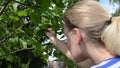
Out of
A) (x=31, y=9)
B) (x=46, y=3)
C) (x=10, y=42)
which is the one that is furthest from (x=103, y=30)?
(x=10, y=42)

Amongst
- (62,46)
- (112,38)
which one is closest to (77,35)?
(112,38)

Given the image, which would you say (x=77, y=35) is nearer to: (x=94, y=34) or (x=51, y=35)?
(x=94, y=34)

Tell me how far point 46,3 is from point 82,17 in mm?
306

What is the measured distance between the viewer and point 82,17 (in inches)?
90.4

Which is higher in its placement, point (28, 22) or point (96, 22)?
point (96, 22)

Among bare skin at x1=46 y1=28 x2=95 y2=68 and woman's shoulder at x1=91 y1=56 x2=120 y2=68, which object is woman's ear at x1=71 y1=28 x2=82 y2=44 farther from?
bare skin at x1=46 y1=28 x2=95 y2=68

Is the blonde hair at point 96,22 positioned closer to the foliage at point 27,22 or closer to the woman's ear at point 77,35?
the woman's ear at point 77,35

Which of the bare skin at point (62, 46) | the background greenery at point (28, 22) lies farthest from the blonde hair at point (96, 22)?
the bare skin at point (62, 46)

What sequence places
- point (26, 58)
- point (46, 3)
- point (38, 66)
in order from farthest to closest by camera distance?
point (38, 66) → point (26, 58) → point (46, 3)

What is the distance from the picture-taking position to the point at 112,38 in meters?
2.17

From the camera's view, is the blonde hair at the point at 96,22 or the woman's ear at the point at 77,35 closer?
the blonde hair at the point at 96,22

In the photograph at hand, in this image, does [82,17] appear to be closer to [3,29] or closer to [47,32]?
[47,32]

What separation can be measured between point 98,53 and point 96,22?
0.17m

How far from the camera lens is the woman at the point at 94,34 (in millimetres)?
2182
